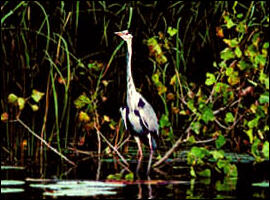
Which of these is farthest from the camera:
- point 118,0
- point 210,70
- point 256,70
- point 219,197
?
point 210,70

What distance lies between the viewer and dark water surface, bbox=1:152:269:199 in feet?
14.2

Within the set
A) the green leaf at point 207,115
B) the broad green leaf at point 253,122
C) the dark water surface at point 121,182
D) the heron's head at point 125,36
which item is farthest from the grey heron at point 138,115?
the broad green leaf at point 253,122

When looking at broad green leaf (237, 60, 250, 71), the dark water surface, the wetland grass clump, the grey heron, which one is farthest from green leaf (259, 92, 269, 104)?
the grey heron

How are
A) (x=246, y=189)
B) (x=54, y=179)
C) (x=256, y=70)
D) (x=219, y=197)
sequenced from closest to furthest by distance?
1. (x=219, y=197)
2. (x=246, y=189)
3. (x=54, y=179)
4. (x=256, y=70)

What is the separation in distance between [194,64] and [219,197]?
3.37 meters

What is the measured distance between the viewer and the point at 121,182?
484cm

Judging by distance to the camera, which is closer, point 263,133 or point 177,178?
point 177,178

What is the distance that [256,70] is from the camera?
17.5 feet

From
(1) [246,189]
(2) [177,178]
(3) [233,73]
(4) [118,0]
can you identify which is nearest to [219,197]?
(1) [246,189]

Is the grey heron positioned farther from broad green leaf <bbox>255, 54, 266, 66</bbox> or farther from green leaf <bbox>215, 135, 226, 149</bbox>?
broad green leaf <bbox>255, 54, 266, 66</bbox>

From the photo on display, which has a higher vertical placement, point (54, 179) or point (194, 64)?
point (194, 64)

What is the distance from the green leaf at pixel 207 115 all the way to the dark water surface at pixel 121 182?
1.32ft

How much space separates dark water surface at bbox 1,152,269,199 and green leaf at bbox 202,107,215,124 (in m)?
0.40

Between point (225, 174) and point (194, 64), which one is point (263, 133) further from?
point (194, 64)
